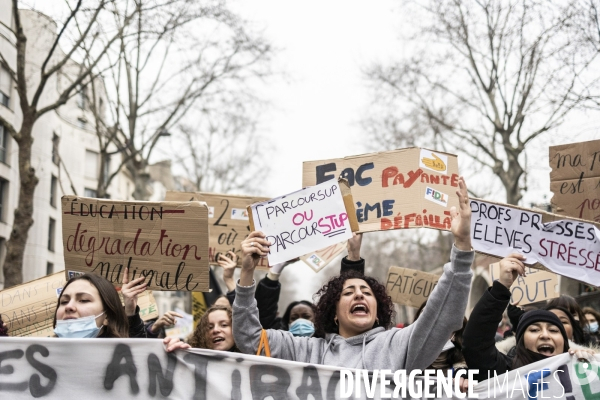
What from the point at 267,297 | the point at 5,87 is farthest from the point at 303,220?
the point at 5,87

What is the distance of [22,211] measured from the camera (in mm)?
11086

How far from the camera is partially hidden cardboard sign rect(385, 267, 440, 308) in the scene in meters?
7.32

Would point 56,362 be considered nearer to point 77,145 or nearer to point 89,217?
point 89,217

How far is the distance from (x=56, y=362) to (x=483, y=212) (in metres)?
2.85

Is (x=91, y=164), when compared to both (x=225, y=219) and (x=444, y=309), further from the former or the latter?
(x=444, y=309)

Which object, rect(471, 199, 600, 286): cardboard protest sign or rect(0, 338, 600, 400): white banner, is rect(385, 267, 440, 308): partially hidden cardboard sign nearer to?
rect(471, 199, 600, 286): cardboard protest sign

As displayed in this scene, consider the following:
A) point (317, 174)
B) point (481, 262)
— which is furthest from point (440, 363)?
point (481, 262)

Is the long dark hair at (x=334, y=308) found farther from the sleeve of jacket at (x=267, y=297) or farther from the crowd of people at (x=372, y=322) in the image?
the sleeve of jacket at (x=267, y=297)

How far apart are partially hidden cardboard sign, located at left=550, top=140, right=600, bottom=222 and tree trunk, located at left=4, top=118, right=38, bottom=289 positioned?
765 cm

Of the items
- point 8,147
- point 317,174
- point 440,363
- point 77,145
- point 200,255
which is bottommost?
point 440,363

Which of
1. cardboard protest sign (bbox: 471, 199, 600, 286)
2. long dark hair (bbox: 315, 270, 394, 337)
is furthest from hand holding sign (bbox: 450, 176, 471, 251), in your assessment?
cardboard protest sign (bbox: 471, 199, 600, 286)

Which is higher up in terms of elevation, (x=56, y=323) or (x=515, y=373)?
(x=56, y=323)

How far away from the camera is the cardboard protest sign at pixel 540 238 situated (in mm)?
4902

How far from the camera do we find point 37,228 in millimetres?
28500
